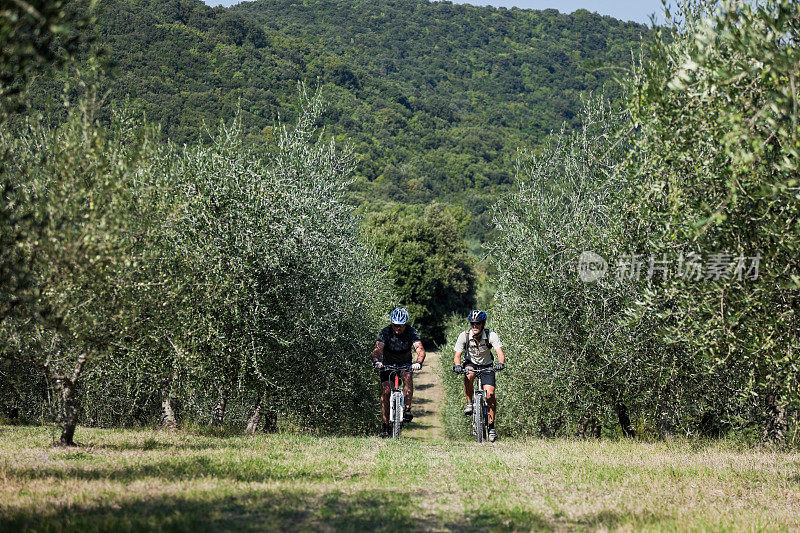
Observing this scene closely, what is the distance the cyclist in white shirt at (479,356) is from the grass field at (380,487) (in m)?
1.22

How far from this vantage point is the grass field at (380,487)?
6094mm

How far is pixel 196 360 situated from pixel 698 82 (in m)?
9.50

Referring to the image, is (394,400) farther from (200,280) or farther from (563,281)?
(563,281)

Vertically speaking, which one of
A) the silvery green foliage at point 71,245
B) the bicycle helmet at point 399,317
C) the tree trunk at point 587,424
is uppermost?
the silvery green foliage at point 71,245

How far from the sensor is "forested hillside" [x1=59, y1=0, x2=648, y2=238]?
79750mm

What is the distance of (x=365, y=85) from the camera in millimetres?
133500

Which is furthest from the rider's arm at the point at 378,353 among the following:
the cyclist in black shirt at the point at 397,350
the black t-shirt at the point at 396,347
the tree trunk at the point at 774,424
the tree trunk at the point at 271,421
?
the tree trunk at the point at 774,424

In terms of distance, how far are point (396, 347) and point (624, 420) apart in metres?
6.04

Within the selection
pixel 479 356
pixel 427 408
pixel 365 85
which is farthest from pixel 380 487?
pixel 365 85

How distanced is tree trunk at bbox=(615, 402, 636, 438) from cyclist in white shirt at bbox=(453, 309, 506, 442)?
4.43m

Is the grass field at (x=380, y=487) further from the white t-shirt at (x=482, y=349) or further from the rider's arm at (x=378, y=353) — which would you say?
the rider's arm at (x=378, y=353)

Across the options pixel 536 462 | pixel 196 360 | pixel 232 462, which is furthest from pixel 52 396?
pixel 536 462

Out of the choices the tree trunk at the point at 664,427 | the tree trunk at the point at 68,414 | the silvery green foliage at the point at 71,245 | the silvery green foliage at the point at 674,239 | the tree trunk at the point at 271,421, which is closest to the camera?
the silvery green foliage at the point at 674,239

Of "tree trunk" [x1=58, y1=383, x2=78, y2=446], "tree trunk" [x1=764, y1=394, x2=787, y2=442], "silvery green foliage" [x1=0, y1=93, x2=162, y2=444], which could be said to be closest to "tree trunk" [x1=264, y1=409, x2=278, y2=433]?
"tree trunk" [x1=58, y1=383, x2=78, y2=446]
